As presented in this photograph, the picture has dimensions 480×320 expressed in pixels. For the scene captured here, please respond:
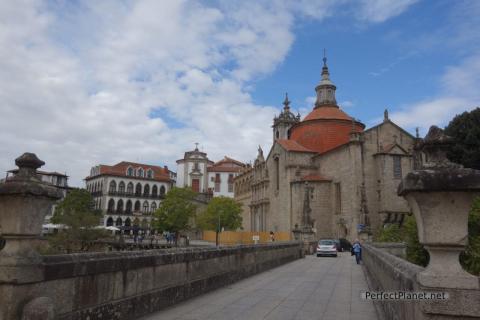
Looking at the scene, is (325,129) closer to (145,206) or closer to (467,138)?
(467,138)

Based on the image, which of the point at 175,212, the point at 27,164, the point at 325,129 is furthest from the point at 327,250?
the point at 325,129

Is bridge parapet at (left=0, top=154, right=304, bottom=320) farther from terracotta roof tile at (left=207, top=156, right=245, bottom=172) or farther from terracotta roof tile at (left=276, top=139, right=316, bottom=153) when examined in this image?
terracotta roof tile at (left=207, top=156, right=245, bottom=172)

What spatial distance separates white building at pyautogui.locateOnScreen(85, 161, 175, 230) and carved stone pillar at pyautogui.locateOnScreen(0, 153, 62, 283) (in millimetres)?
60644

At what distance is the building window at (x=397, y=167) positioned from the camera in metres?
40.3

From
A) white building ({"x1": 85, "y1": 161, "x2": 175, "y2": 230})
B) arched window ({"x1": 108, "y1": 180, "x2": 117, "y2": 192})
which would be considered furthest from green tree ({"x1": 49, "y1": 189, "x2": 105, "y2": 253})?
arched window ({"x1": 108, "y1": 180, "x2": 117, "y2": 192})

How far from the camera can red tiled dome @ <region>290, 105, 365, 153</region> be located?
163ft

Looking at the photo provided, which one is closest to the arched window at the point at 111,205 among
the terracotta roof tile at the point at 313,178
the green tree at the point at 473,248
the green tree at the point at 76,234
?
the green tree at the point at 76,234

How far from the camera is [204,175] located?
3430 inches

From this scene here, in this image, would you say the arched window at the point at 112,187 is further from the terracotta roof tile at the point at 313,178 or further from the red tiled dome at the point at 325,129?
the terracotta roof tile at the point at 313,178

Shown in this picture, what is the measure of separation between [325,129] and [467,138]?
57.1 ft

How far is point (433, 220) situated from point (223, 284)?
747cm

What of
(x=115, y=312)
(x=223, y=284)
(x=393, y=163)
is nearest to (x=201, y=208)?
(x=393, y=163)

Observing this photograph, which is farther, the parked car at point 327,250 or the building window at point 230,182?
the building window at point 230,182

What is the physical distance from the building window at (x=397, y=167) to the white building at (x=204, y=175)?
50.1 metres
